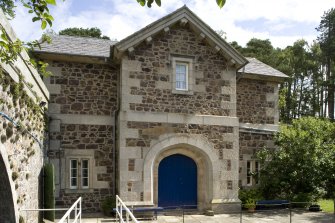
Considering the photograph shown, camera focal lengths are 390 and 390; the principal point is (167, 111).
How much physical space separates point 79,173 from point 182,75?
557cm

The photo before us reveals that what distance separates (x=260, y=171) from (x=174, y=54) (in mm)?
6498

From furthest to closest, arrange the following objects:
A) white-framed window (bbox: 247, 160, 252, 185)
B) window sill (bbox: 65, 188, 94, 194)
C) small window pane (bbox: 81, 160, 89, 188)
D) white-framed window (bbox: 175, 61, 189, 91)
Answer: white-framed window (bbox: 247, 160, 252, 185)
white-framed window (bbox: 175, 61, 189, 91)
small window pane (bbox: 81, 160, 89, 188)
window sill (bbox: 65, 188, 94, 194)

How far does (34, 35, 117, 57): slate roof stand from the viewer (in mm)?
15341

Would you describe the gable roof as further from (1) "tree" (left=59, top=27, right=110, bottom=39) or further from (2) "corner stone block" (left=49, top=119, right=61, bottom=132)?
(1) "tree" (left=59, top=27, right=110, bottom=39)

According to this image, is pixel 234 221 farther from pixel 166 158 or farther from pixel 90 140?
pixel 90 140

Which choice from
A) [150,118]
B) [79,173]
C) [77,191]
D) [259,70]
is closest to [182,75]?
[150,118]

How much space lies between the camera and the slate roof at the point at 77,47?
15341mm

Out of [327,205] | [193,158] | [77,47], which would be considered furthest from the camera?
[327,205]

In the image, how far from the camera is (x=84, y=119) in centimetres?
1511

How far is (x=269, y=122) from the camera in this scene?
60.5 ft

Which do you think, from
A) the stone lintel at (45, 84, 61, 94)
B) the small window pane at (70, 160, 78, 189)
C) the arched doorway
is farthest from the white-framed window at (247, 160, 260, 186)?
the arched doorway

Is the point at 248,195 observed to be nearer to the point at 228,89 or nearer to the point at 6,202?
the point at 228,89

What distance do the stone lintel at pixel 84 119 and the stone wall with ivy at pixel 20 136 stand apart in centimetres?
400

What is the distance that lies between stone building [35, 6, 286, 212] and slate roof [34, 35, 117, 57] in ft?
0.16
